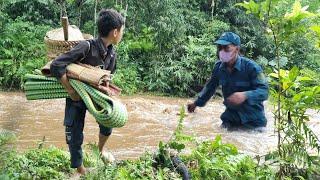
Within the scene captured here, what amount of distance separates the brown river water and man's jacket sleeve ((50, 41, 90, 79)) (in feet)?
2.32

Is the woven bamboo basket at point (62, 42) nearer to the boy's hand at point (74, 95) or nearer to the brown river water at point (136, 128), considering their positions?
the boy's hand at point (74, 95)

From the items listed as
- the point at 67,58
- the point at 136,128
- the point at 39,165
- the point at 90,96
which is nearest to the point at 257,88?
the point at 136,128

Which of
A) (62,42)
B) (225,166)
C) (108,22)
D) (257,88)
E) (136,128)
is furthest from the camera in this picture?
(136,128)

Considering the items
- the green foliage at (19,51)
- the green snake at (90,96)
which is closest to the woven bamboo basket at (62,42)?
the green snake at (90,96)

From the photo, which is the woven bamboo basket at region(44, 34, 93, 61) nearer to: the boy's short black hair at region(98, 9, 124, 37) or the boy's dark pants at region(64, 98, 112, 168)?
the boy's short black hair at region(98, 9, 124, 37)

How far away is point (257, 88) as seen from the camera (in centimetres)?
591

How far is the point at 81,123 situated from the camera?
4.52 m

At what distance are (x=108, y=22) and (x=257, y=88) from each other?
2.29 meters

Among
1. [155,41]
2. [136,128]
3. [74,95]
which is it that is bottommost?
[136,128]

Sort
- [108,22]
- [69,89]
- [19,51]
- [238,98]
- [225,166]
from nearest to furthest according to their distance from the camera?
1. [225,166]
2. [69,89]
3. [108,22]
4. [238,98]
5. [19,51]

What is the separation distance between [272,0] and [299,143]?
1.23 metres

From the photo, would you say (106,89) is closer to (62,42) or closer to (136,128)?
(62,42)

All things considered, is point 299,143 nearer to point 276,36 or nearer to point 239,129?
point 276,36

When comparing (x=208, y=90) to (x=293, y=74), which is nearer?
(x=293, y=74)
